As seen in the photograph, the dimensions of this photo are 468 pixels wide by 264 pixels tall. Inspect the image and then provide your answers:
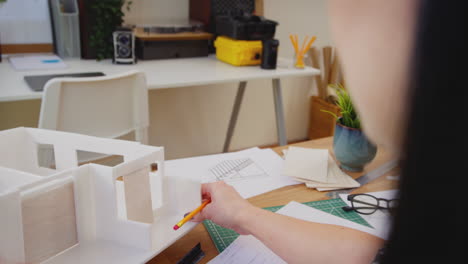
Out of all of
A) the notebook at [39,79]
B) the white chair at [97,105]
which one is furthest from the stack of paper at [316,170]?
the notebook at [39,79]

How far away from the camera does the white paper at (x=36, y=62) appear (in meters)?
2.02

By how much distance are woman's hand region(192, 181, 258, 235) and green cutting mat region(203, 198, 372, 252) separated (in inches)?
1.0

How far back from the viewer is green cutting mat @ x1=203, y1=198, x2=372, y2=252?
0.84 m

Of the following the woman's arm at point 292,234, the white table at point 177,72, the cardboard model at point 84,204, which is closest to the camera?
the cardboard model at point 84,204

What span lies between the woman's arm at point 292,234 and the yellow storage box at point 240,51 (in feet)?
5.05

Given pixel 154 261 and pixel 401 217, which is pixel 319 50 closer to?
pixel 154 261

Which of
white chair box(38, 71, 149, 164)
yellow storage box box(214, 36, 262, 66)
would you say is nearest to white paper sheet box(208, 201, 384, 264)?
white chair box(38, 71, 149, 164)

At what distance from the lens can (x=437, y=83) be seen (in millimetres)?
203

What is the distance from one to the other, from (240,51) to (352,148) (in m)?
1.29

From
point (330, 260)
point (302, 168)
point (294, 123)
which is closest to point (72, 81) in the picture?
point (302, 168)

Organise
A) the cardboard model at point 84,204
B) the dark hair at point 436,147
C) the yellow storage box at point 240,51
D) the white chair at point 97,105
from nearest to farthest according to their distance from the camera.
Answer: the dark hair at point 436,147, the cardboard model at point 84,204, the white chair at point 97,105, the yellow storage box at point 240,51

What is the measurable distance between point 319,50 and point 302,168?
7.77ft

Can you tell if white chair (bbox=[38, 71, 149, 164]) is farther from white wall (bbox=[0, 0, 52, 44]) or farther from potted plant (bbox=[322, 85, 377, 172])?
white wall (bbox=[0, 0, 52, 44])

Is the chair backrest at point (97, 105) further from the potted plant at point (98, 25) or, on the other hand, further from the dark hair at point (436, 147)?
the dark hair at point (436, 147)
